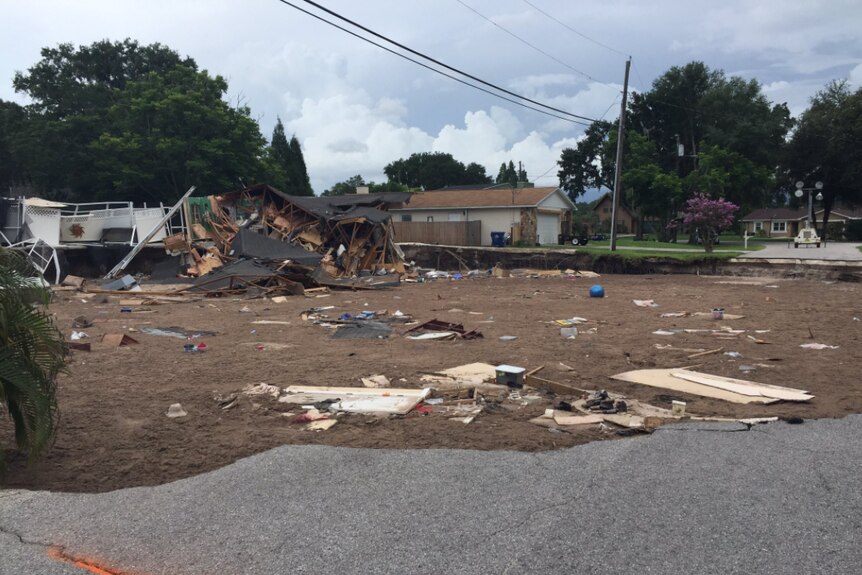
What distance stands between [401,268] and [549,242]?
19286 millimetres

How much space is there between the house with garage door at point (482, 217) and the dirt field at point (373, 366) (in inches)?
862

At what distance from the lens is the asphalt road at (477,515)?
128 inches

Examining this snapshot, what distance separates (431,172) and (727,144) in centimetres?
4503

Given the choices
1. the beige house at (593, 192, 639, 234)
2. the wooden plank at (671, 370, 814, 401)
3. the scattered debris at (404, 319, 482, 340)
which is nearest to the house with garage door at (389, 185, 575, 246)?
the scattered debris at (404, 319, 482, 340)

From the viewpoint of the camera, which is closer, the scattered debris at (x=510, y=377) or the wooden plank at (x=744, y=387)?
the wooden plank at (x=744, y=387)

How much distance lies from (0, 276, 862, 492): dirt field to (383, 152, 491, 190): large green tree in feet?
235

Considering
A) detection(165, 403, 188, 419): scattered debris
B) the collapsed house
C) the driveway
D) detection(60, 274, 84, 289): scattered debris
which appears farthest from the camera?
the driveway

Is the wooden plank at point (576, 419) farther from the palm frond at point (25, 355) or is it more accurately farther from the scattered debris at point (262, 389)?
the palm frond at point (25, 355)

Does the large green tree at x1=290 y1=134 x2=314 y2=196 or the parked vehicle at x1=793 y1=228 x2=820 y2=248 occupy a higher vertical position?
the large green tree at x1=290 y1=134 x2=314 y2=196

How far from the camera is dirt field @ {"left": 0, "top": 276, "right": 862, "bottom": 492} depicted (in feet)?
17.0

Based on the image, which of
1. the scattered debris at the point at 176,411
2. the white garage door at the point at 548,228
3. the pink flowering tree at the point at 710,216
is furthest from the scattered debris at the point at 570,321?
the white garage door at the point at 548,228

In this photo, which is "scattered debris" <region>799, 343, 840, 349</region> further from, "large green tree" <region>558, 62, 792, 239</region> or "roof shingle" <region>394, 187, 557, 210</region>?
"large green tree" <region>558, 62, 792, 239</region>

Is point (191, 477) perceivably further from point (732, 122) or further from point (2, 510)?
point (732, 122)

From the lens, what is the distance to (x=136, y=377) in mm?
7879
